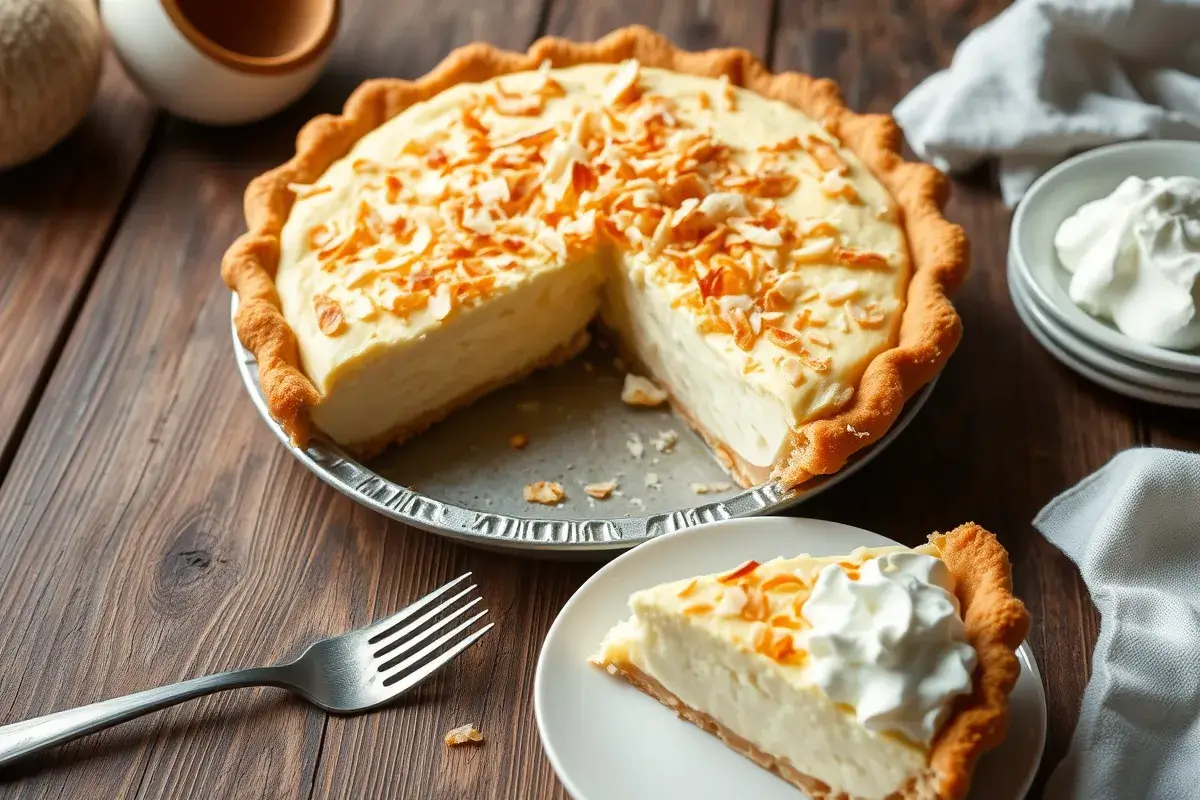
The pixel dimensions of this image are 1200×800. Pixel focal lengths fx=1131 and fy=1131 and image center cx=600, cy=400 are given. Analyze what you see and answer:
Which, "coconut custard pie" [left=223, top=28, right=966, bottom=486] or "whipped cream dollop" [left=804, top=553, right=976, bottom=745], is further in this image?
"coconut custard pie" [left=223, top=28, right=966, bottom=486]

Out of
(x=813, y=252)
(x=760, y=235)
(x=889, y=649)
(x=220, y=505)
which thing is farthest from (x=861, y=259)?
(x=220, y=505)

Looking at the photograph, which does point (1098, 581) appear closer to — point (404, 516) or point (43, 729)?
point (404, 516)

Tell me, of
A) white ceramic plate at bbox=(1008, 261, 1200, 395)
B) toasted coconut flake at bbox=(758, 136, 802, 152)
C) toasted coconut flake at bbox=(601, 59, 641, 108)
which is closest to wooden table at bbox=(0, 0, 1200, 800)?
white ceramic plate at bbox=(1008, 261, 1200, 395)

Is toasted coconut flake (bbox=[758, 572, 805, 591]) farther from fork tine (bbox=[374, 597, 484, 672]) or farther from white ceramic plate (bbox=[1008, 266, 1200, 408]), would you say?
white ceramic plate (bbox=[1008, 266, 1200, 408])

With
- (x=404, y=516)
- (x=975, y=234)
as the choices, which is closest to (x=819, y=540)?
(x=404, y=516)

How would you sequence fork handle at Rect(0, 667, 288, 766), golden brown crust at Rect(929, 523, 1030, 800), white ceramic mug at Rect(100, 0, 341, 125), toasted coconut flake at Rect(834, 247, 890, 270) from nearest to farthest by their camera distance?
golden brown crust at Rect(929, 523, 1030, 800) → fork handle at Rect(0, 667, 288, 766) → toasted coconut flake at Rect(834, 247, 890, 270) → white ceramic mug at Rect(100, 0, 341, 125)

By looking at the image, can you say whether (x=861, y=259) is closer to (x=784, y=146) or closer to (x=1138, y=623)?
(x=784, y=146)
